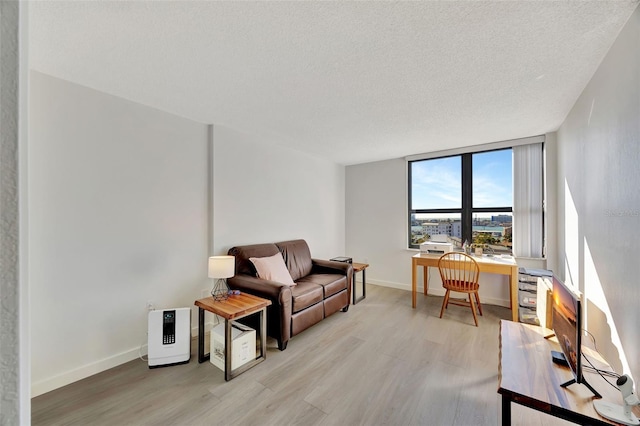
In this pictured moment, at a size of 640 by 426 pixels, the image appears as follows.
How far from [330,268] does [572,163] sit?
111 inches

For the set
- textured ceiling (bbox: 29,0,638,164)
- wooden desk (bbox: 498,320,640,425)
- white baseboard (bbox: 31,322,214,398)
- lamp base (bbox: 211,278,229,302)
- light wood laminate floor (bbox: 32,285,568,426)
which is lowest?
light wood laminate floor (bbox: 32,285,568,426)

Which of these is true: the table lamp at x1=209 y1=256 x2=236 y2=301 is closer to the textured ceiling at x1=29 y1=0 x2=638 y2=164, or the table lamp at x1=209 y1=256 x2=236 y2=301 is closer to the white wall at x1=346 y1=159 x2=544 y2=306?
the textured ceiling at x1=29 y1=0 x2=638 y2=164

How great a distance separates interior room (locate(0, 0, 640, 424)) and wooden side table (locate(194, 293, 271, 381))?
54 centimetres

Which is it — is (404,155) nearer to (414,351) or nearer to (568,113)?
(568,113)

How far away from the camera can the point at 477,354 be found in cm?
246

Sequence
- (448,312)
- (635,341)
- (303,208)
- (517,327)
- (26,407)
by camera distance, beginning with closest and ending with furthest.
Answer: (26,407), (635,341), (517,327), (448,312), (303,208)

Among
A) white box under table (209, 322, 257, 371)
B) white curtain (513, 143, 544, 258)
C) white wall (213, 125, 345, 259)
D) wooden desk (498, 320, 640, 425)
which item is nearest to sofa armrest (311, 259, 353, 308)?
white wall (213, 125, 345, 259)

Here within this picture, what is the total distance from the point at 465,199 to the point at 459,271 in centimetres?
120

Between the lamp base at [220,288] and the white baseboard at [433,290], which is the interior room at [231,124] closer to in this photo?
the lamp base at [220,288]

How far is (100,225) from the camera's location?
2170 mm

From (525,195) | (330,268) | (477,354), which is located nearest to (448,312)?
(477,354)

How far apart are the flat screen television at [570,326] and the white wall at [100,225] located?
117 inches

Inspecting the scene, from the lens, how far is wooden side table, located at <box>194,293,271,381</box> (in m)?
2.08

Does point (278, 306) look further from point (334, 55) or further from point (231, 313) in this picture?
point (334, 55)
